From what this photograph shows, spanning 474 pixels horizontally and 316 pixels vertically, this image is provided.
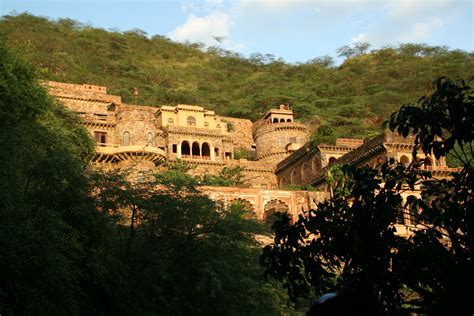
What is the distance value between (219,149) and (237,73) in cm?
4691

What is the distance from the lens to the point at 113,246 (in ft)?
53.7

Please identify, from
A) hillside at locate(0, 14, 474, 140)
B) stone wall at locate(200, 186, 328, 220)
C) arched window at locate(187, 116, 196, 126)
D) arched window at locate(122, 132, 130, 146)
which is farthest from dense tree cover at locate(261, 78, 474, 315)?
hillside at locate(0, 14, 474, 140)

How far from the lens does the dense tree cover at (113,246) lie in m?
12.4

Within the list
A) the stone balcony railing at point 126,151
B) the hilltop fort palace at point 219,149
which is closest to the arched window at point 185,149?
the hilltop fort palace at point 219,149

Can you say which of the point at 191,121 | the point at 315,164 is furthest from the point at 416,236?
the point at 191,121

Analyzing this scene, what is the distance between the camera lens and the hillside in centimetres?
6944

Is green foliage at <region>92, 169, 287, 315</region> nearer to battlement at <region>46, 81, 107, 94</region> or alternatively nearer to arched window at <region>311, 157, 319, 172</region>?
arched window at <region>311, 157, 319, 172</region>

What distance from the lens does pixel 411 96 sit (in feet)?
245

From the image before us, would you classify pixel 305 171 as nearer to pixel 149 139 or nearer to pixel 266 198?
pixel 266 198

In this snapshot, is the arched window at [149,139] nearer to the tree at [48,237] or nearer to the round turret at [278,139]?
the round turret at [278,139]

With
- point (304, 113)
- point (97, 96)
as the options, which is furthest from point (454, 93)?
point (304, 113)

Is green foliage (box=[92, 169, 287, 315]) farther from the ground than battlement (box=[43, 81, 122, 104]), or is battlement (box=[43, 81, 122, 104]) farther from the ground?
battlement (box=[43, 81, 122, 104])

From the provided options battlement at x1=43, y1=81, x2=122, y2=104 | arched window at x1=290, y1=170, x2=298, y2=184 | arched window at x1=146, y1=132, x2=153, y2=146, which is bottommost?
arched window at x1=290, y1=170, x2=298, y2=184

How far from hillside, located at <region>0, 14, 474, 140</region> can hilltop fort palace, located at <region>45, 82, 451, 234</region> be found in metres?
9.85
